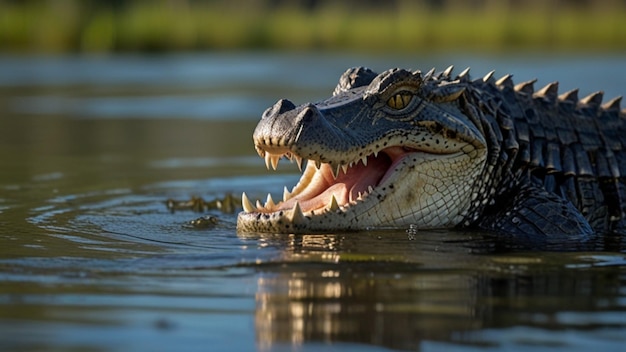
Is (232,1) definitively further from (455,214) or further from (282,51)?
(455,214)

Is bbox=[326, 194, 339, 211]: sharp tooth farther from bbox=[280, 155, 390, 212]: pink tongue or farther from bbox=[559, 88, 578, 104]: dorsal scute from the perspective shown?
bbox=[559, 88, 578, 104]: dorsal scute

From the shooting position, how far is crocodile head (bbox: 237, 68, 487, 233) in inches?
256

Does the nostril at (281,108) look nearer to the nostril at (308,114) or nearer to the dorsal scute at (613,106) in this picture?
the nostril at (308,114)

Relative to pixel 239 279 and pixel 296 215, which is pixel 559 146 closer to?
pixel 296 215

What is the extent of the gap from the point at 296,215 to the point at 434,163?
35.2 inches

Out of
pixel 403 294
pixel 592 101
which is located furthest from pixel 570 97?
pixel 403 294

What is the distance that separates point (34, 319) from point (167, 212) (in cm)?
350

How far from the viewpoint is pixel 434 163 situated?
22.3ft

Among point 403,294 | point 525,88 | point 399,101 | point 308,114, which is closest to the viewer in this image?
point 403,294

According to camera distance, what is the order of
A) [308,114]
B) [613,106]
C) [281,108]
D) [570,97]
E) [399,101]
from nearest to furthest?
[308,114] → [281,108] → [399,101] → [570,97] → [613,106]

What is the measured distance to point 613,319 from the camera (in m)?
4.37

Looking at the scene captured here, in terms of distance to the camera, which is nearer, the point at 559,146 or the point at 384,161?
the point at 384,161

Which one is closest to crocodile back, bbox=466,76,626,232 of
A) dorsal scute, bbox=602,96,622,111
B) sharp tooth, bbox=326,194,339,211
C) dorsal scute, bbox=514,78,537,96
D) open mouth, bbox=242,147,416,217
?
dorsal scute, bbox=514,78,537,96

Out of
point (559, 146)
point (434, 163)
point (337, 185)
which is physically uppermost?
point (559, 146)
